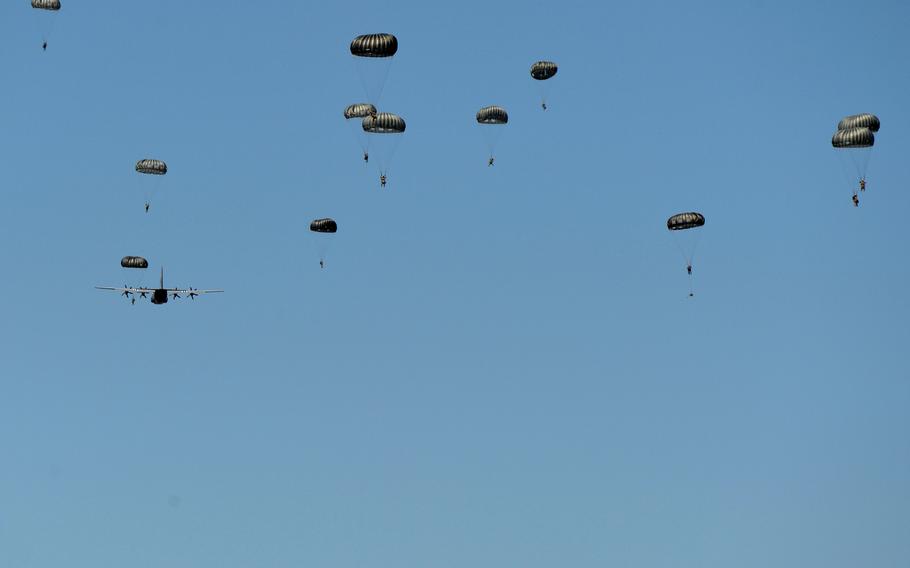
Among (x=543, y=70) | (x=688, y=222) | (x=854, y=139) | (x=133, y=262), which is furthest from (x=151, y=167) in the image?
(x=854, y=139)

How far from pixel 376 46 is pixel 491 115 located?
80.5ft

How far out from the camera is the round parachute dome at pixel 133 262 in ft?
590

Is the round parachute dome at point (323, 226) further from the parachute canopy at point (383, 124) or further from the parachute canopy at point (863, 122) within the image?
the parachute canopy at point (863, 122)

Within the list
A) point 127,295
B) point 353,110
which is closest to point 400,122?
point 353,110

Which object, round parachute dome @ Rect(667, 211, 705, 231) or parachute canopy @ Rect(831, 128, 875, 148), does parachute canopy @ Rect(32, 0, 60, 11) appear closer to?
round parachute dome @ Rect(667, 211, 705, 231)

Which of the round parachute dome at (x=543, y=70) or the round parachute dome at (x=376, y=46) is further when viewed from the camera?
the round parachute dome at (x=543, y=70)

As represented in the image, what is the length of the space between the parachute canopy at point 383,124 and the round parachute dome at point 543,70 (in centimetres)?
1903

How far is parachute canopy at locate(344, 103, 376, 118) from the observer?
557 ft

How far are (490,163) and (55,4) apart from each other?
158 feet

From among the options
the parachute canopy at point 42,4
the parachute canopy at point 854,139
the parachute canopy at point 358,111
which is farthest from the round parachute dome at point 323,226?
the parachute canopy at point 854,139

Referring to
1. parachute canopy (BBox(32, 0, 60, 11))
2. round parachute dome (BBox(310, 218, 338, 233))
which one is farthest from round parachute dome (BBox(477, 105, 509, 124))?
parachute canopy (BBox(32, 0, 60, 11))

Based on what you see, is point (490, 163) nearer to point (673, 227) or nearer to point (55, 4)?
point (673, 227)

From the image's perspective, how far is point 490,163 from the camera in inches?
7111

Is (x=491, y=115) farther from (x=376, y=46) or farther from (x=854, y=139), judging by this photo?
(x=854, y=139)
